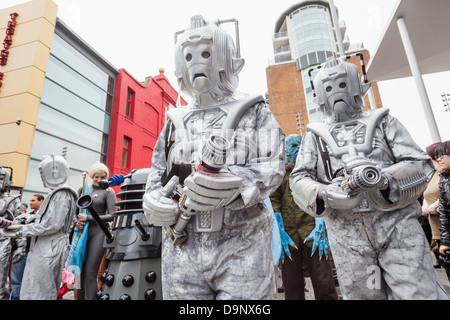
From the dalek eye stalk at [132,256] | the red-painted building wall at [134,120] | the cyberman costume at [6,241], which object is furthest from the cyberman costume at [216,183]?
the red-painted building wall at [134,120]

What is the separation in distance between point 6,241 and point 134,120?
961 cm

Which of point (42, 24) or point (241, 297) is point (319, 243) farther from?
point (42, 24)

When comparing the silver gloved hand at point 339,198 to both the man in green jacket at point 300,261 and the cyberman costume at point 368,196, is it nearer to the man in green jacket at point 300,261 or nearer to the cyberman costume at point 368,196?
the cyberman costume at point 368,196

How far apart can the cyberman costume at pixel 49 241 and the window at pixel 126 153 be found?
9.21 meters

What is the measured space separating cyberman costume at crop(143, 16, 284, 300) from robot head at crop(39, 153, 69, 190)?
2226 mm

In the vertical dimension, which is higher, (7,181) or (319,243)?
(7,181)

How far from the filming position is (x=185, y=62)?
1484 millimetres

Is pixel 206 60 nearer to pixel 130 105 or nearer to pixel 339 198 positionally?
pixel 339 198

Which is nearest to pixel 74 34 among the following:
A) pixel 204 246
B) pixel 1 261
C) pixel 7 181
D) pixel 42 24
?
pixel 42 24

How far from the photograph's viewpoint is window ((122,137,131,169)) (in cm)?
1198

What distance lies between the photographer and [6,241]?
3.59 meters

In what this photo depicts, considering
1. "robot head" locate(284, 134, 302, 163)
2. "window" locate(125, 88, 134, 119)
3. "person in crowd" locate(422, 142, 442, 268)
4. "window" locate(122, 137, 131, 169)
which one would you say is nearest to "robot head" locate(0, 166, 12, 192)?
"robot head" locate(284, 134, 302, 163)

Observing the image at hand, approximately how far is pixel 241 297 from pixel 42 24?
38.0ft

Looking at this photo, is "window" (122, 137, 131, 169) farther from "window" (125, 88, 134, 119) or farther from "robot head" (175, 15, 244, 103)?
"robot head" (175, 15, 244, 103)
